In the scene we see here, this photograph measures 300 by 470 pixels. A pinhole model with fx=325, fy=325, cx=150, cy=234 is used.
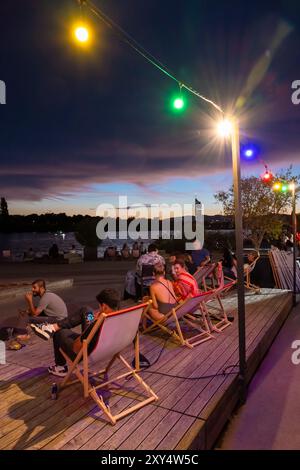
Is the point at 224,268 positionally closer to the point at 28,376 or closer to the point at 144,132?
the point at 28,376

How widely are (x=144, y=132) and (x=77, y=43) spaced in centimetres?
1372

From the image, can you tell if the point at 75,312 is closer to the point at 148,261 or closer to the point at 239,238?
the point at 239,238

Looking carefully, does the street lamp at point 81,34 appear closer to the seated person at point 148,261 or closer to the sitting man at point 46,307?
the sitting man at point 46,307

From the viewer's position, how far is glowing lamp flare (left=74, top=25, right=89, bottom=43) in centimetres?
258

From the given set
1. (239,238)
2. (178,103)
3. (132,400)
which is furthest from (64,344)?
(178,103)

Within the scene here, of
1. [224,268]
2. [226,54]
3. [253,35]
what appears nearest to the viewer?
[253,35]

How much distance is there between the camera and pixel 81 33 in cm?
262

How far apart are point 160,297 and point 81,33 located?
3347mm

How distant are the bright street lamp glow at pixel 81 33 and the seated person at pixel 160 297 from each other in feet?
9.79

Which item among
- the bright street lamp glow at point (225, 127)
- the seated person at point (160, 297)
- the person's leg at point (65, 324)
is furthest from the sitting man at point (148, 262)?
the bright street lamp glow at point (225, 127)

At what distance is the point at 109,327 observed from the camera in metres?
2.66

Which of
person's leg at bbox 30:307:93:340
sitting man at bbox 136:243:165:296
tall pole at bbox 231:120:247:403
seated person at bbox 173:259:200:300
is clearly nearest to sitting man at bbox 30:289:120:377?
person's leg at bbox 30:307:93:340

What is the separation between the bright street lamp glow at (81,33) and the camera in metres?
2.58

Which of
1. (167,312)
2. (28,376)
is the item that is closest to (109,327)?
(28,376)
